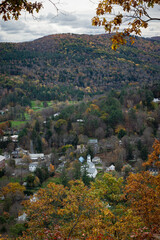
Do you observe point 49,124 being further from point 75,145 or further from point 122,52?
point 122,52

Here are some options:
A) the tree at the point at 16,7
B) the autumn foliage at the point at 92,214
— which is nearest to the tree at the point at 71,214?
the autumn foliage at the point at 92,214

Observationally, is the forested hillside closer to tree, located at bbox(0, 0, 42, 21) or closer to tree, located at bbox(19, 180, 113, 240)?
tree, located at bbox(19, 180, 113, 240)

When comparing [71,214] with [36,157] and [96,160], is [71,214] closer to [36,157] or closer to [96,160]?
[96,160]

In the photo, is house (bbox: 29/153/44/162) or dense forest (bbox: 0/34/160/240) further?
house (bbox: 29/153/44/162)

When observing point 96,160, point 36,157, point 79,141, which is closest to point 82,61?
point 79,141

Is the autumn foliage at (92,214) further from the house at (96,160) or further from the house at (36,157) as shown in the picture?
the house at (36,157)

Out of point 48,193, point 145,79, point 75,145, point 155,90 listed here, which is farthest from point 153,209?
point 145,79

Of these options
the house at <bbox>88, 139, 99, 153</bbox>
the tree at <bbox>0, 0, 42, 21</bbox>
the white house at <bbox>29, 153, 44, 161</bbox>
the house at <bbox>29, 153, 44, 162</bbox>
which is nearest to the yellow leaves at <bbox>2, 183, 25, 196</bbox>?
the house at <bbox>29, 153, 44, 162</bbox>

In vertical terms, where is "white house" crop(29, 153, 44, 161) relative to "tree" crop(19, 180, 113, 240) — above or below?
below
